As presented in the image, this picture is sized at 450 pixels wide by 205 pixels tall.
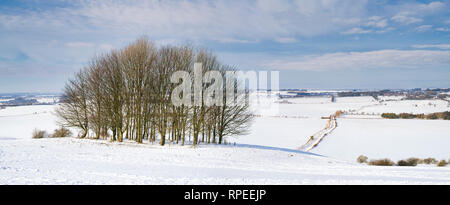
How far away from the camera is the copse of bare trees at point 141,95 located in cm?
2511

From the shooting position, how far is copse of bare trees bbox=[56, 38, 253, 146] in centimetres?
2511

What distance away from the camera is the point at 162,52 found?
25109mm

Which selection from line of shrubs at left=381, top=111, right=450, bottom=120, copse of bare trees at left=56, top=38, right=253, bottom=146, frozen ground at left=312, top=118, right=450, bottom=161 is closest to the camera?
copse of bare trees at left=56, top=38, right=253, bottom=146

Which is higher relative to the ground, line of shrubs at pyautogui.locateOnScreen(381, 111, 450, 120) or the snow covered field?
the snow covered field

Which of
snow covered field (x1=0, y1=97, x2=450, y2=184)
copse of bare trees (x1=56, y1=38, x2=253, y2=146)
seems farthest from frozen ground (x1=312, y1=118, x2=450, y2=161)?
copse of bare trees (x1=56, y1=38, x2=253, y2=146)

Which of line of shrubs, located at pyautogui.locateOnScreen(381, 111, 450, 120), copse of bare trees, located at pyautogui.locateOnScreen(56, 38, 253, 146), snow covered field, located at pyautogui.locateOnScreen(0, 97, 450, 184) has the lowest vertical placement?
line of shrubs, located at pyautogui.locateOnScreen(381, 111, 450, 120)

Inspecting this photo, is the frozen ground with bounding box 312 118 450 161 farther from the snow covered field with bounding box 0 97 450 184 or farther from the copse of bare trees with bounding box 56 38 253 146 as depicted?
the copse of bare trees with bounding box 56 38 253 146

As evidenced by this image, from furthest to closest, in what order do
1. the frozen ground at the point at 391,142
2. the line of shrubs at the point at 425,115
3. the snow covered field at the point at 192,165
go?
the line of shrubs at the point at 425,115, the frozen ground at the point at 391,142, the snow covered field at the point at 192,165

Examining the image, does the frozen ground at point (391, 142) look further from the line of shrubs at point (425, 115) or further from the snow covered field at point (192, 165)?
the line of shrubs at point (425, 115)

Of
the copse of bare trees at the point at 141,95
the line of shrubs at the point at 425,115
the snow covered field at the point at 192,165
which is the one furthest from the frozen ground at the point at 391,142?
the copse of bare trees at the point at 141,95

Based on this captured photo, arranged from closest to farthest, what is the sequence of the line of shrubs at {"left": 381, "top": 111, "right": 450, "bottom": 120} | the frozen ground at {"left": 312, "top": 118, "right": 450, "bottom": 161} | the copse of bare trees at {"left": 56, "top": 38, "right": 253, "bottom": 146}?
the copse of bare trees at {"left": 56, "top": 38, "right": 253, "bottom": 146} → the frozen ground at {"left": 312, "top": 118, "right": 450, "bottom": 161} → the line of shrubs at {"left": 381, "top": 111, "right": 450, "bottom": 120}

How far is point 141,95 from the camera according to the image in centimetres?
2683

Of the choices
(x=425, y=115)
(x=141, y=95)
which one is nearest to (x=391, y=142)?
(x=141, y=95)

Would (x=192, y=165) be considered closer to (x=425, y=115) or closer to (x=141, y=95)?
(x=141, y=95)
